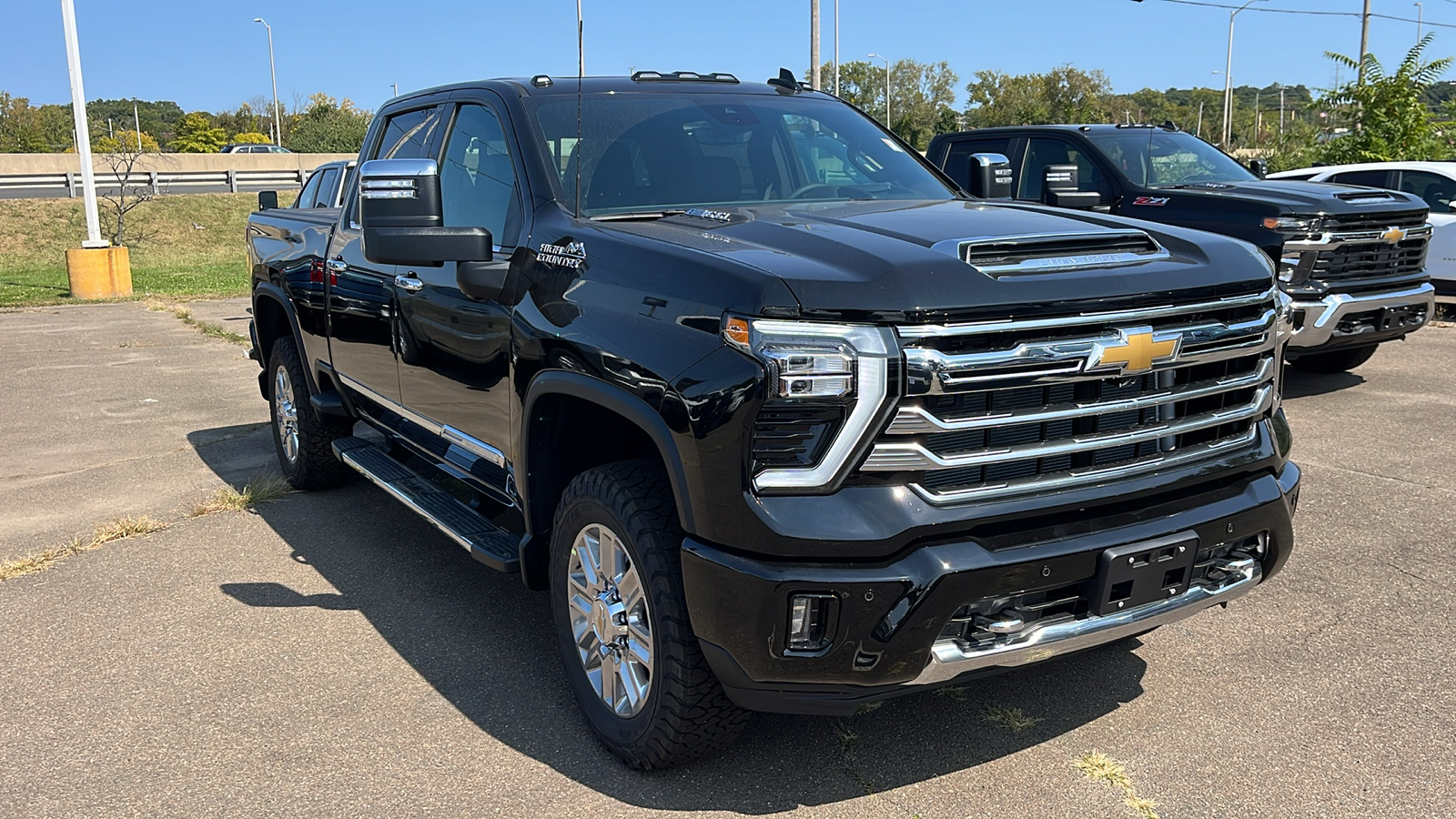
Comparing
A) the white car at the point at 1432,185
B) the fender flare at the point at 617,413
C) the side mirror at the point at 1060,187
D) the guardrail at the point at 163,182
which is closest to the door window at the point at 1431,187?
the white car at the point at 1432,185

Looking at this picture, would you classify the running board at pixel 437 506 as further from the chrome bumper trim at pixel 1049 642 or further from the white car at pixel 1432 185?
the white car at pixel 1432 185

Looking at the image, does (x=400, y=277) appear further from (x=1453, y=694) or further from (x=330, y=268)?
(x=1453, y=694)

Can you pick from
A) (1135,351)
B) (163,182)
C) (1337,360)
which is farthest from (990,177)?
(163,182)

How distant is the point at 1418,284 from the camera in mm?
8383

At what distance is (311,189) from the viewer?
11.9 meters

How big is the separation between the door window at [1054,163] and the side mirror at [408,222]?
6911 mm

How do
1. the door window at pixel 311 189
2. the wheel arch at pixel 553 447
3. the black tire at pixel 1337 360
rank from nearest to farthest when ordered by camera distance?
1. the wheel arch at pixel 553 447
2. the black tire at pixel 1337 360
3. the door window at pixel 311 189

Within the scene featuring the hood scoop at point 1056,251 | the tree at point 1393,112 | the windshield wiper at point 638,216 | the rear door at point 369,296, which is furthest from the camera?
the tree at point 1393,112

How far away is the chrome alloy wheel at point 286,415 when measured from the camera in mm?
6188

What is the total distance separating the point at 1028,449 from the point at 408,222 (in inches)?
77.9

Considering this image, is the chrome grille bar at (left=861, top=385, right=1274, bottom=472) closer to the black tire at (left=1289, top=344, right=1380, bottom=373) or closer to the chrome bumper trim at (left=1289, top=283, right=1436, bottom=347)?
the chrome bumper trim at (left=1289, top=283, right=1436, bottom=347)

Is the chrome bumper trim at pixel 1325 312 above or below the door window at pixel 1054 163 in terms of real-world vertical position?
below

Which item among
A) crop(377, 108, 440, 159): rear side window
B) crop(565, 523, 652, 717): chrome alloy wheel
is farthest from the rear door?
crop(565, 523, 652, 717): chrome alloy wheel

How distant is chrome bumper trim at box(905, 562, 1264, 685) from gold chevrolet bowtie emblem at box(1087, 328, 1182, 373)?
2.03 ft
